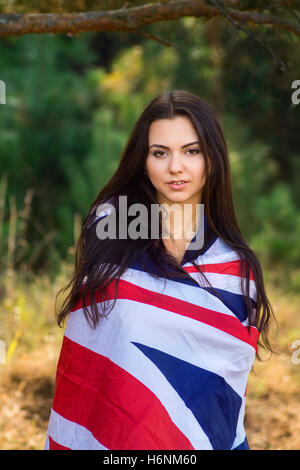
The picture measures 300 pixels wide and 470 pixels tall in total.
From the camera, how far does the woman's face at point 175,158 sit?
1917 mm

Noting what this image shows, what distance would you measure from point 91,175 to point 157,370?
4283 millimetres

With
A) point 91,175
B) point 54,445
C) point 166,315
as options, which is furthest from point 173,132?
point 91,175

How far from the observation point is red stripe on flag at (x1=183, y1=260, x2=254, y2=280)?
1.91m

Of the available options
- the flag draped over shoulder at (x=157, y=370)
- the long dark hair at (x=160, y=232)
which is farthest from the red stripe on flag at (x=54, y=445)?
the long dark hair at (x=160, y=232)

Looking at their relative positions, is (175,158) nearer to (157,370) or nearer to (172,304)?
(172,304)

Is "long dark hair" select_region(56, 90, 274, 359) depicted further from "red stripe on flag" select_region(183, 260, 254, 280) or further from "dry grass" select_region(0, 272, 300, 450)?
"dry grass" select_region(0, 272, 300, 450)

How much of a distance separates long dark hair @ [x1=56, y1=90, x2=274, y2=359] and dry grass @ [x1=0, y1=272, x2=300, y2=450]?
131cm

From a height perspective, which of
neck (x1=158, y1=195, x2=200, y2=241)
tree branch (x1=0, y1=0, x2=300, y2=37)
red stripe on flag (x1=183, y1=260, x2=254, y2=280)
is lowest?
red stripe on flag (x1=183, y1=260, x2=254, y2=280)

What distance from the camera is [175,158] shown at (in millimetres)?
1905

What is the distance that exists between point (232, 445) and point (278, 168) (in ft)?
22.9

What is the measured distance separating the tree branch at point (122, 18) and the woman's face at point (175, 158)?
0.51 m

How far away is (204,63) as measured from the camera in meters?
6.97

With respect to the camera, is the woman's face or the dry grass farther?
the dry grass

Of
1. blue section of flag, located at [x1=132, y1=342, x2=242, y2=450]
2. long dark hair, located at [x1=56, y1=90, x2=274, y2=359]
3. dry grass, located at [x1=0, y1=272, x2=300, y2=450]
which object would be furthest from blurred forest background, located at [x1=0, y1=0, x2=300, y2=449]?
blue section of flag, located at [x1=132, y1=342, x2=242, y2=450]
